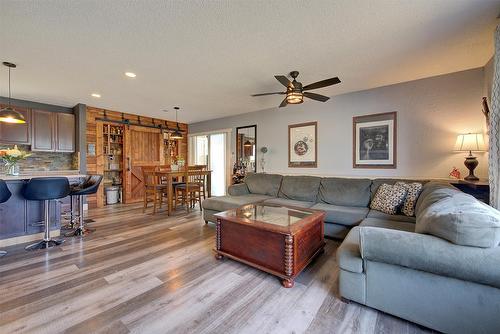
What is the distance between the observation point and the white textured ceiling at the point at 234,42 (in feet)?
6.19

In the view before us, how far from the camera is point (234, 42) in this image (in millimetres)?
2404

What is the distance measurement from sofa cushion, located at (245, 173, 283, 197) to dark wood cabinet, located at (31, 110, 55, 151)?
444 cm

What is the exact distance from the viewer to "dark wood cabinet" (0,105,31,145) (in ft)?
14.2

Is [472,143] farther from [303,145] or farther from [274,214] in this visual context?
[274,214]

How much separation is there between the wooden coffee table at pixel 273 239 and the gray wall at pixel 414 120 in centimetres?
204

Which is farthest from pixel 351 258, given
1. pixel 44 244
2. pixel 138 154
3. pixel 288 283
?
pixel 138 154

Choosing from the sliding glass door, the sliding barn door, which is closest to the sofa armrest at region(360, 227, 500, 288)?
the sliding glass door

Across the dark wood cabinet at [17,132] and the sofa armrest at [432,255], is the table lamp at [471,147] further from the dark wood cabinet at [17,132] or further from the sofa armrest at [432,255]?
the dark wood cabinet at [17,132]

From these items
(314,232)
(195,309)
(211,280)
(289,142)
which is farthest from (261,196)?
(195,309)

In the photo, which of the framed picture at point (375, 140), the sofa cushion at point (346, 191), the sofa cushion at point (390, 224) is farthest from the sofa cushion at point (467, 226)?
the framed picture at point (375, 140)

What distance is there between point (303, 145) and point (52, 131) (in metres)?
5.59

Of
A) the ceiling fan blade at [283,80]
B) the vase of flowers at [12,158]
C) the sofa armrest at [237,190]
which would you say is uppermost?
the ceiling fan blade at [283,80]

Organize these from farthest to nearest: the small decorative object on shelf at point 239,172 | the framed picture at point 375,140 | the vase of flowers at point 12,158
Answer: the small decorative object on shelf at point 239,172 → the framed picture at point 375,140 → the vase of flowers at point 12,158

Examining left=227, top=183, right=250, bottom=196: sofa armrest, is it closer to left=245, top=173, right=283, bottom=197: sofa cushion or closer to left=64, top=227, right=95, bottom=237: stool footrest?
left=245, top=173, right=283, bottom=197: sofa cushion
